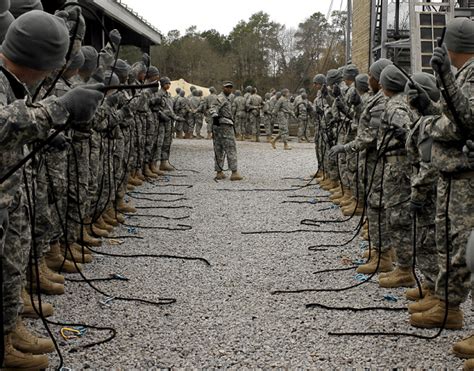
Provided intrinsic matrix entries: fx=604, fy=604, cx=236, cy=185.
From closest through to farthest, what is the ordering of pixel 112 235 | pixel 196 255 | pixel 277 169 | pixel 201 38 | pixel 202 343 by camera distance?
pixel 202 343 → pixel 196 255 → pixel 112 235 → pixel 277 169 → pixel 201 38

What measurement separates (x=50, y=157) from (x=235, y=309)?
6.41 feet

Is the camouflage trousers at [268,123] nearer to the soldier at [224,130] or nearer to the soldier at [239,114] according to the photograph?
the soldier at [239,114]

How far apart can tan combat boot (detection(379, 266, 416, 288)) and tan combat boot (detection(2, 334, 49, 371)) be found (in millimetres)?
2955

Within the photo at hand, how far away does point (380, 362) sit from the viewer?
3672mm

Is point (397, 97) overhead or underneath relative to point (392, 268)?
overhead

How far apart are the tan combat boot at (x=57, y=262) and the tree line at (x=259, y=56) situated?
35731 mm

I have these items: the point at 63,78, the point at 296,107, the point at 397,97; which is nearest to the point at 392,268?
the point at 397,97

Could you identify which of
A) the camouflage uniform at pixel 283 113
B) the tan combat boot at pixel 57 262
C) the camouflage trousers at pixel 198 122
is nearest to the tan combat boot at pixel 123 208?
the tan combat boot at pixel 57 262

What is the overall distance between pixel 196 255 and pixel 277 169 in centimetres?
794

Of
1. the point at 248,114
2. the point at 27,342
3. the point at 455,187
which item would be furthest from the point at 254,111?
the point at 27,342

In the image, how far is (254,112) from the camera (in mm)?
23016

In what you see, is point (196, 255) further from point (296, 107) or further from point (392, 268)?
point (296, 107)

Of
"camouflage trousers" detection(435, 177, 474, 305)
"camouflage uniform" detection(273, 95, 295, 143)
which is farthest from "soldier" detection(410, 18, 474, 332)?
"camouflage uniform" detection(273, 95, 295, 143)

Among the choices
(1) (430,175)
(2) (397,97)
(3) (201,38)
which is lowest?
(1) (430,175)
